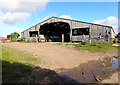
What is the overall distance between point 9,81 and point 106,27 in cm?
1917

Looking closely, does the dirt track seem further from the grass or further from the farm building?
the farm building

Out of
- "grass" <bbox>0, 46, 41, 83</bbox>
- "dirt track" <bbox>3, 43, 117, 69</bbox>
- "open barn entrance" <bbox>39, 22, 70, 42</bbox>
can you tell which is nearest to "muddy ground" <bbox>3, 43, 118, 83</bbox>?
"dirt track" <bbox>3, 43, 117, 69</bbox>

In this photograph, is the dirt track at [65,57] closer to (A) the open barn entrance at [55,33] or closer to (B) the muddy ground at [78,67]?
(B) the muddy ground at [78,67]

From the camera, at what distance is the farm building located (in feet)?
56.1

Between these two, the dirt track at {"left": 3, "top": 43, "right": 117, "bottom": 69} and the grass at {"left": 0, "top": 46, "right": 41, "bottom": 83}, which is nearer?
the grass at {"left": 0, "top": 46, "right": 41, "bottom": 83}

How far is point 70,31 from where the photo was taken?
2086 centimetres

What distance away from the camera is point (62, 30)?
28078 mm

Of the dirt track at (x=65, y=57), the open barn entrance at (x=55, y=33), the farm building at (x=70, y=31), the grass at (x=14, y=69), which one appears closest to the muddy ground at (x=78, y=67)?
the dirt track at (x=65, y=57)

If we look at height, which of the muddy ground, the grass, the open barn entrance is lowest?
the muddy ground

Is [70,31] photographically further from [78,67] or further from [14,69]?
[14,69]

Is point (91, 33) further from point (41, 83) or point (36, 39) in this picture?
point (41, 83)

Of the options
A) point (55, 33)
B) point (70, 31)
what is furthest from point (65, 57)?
point (55, 33)

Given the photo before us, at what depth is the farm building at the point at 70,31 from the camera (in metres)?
17.1

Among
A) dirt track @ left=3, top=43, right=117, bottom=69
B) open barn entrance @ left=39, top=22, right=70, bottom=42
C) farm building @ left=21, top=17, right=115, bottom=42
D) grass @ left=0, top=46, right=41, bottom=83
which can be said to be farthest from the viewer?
open barn entrance @ left=39, top=22, right=70, bottom=42
